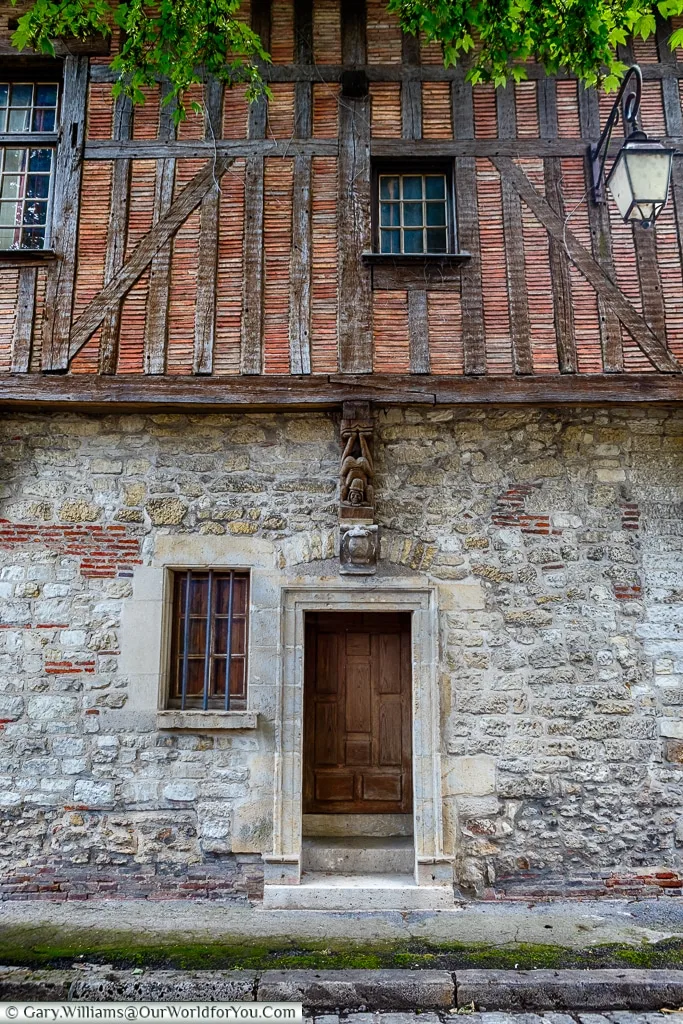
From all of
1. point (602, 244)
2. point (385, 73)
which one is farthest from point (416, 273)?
point (385, 73)

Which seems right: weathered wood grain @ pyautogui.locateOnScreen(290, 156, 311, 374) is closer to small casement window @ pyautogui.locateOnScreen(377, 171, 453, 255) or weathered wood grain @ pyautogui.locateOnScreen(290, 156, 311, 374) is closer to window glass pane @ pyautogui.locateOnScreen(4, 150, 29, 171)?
small casement window @ pyautogui.locateOnScreen(377, 171, 453, 255)

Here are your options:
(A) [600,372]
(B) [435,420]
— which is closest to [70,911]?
(B) [435,420]

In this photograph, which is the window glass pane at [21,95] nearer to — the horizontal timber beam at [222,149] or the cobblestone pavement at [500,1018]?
the horizontal timber beam at [222,149]

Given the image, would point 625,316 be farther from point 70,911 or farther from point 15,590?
point 70,911

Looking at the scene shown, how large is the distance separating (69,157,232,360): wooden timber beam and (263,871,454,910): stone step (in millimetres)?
4010

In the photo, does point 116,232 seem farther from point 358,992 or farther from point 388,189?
point 358,992

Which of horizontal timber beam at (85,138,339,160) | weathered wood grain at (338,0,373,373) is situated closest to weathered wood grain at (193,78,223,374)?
horizontal timber beam at (85,138,339,160)

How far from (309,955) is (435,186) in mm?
5364

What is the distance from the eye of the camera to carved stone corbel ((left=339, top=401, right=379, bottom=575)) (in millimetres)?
4988

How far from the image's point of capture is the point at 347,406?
16.7 feet

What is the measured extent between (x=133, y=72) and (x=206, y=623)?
4.20 metres

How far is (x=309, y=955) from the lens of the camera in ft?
12.7

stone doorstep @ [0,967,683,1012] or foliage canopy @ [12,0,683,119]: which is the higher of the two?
foliage canopy @ [12,0,683,119]

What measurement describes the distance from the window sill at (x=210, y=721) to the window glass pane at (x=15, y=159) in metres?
4.45
